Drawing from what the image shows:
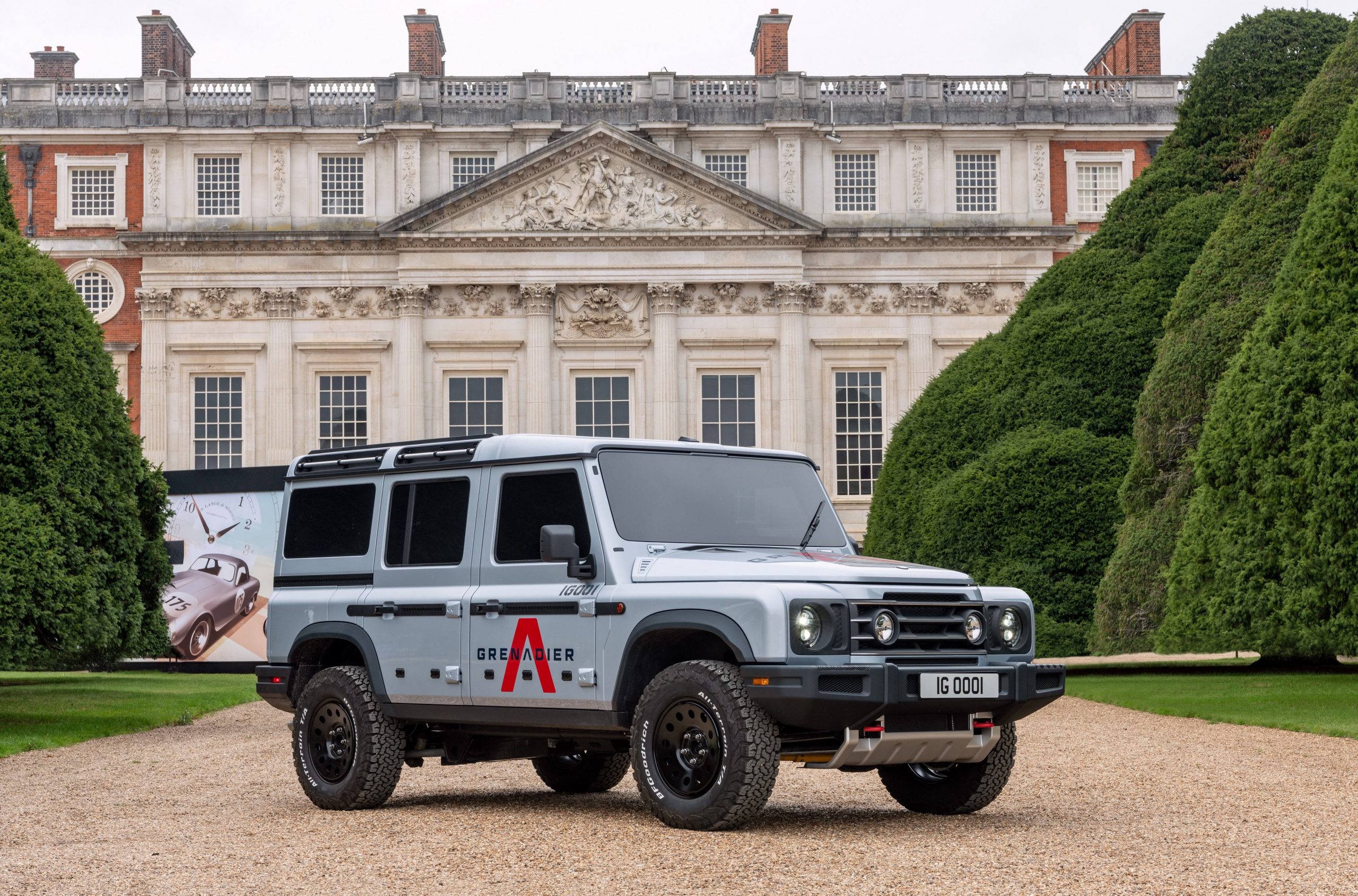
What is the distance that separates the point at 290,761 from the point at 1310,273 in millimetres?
11928

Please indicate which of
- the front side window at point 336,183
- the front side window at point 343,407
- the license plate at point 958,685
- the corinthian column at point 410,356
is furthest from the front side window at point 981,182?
the license plate at point 958,685

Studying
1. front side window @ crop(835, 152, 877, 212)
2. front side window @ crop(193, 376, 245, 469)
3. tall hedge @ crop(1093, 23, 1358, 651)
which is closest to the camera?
tall hedge @ crop(1093, 23, 1358, 651)

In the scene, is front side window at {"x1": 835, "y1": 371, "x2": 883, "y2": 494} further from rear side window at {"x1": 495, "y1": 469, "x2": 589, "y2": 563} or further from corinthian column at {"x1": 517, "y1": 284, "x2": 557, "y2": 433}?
rear side window at {"x1": 495, "y1": 469, "x2": 589, "y2": 563}

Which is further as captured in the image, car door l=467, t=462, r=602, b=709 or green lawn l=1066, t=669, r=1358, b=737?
green lawn l=1066, t=669, r=1358, b=737

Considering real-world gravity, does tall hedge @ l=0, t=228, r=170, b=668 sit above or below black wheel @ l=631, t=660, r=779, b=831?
above

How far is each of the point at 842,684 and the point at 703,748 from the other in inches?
33.6

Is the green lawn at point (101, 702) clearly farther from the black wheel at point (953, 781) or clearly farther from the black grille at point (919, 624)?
the black grille at point (919, 624)

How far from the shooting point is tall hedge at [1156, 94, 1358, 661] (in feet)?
56.4

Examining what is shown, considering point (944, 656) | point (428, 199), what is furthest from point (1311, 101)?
point (428, 199)

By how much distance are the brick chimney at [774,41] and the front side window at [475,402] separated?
41.6ft

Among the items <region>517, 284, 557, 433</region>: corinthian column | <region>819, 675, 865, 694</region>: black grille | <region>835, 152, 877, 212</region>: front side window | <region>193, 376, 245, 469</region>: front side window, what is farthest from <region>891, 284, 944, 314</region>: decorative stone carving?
<region>819, 675, 865, 694</region>: black grille

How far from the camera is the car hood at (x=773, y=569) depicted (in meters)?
8.77

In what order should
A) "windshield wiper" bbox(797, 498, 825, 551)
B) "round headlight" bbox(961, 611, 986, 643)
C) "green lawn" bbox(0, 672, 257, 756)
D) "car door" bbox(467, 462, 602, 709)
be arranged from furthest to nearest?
1. "green lawn" bbox(0, 672, 257, 756)
2. "windshield wiper" bbox(797, 498, 825, 551)
3. "car door" bbox(467, 462, 602, 709)
4. "round headlight" bbox(961, 611, 986, 643)

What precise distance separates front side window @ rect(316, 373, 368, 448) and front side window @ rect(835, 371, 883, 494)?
13.5 metres
